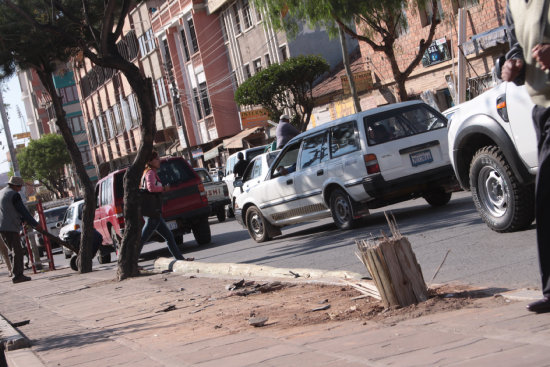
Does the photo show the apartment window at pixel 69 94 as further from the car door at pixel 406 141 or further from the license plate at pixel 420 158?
the license plate at pixel 420 158

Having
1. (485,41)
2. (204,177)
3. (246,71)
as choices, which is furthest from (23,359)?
(246,71)

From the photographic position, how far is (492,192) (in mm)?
8461

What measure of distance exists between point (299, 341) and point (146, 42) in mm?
53171

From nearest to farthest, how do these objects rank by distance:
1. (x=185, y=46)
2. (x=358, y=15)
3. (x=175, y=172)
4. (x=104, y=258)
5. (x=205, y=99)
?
(x=175, y=172) < (x=104, y=258) < (x=358, y=15) < (x=205, y=99) < (x=185, y=46)

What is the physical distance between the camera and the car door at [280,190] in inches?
546

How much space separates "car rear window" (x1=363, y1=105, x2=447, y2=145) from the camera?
12.3 meters

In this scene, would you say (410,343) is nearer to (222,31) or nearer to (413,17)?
(413,17)

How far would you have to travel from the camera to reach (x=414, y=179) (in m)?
12.1

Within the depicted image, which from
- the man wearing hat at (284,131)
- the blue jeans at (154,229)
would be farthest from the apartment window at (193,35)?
the blue jeans at (154,229)

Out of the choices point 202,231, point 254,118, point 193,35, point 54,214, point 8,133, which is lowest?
point 202,231

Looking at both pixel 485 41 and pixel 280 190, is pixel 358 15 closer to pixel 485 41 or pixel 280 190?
pixel 485 41

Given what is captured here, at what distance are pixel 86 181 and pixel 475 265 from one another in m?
11.0

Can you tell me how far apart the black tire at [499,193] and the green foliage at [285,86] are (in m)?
26.5

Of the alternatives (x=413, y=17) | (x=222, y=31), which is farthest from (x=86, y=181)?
(x=222, y=31)
